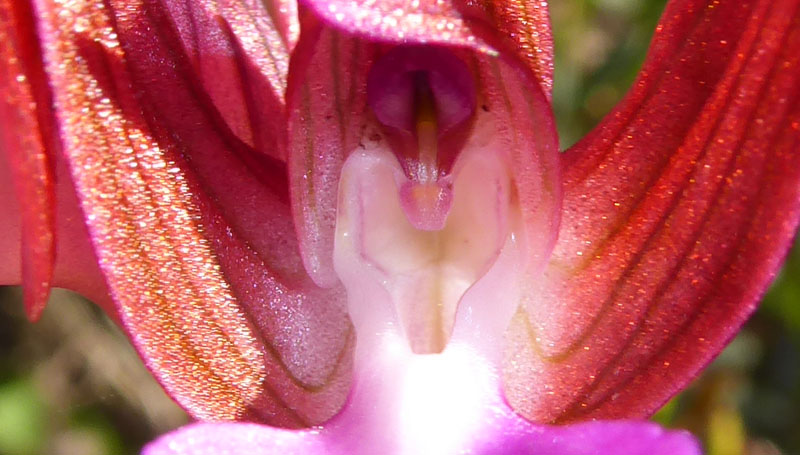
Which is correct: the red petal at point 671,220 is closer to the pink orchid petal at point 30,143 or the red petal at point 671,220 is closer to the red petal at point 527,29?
the red petal at point 527,29

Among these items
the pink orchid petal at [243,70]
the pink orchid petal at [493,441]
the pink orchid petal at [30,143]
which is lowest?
the pink orchid petal at [493,441]

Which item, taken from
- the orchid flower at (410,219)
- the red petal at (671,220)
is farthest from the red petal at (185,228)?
the red petal at (671,220)

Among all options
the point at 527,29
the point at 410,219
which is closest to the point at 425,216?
the point at 410,219

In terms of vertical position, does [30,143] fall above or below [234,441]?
above

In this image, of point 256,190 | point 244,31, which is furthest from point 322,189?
point 244,31

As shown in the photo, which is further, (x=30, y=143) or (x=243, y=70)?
(x=243, y=70)

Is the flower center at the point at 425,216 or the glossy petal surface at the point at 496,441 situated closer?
the glossy petal surface at the point at 496,441

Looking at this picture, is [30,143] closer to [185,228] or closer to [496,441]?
[185,228]

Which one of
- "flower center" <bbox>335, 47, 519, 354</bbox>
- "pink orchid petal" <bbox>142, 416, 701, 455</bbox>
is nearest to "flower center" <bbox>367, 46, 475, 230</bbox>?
"flower center" <bbox>335, 47, 519, 354</bbox>
